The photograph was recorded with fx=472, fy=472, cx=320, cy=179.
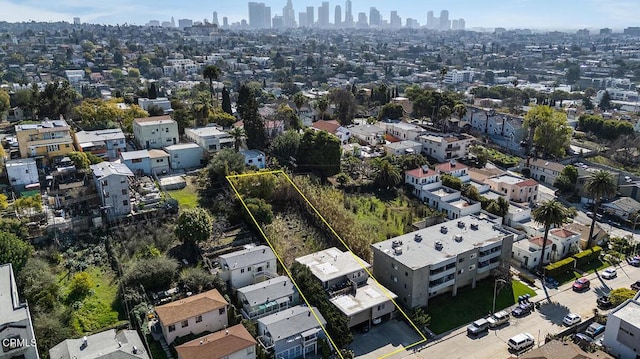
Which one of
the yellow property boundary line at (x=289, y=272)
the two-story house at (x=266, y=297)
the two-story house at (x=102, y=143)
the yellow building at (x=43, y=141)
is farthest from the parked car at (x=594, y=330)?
the yellow building at (x=43, y=141)

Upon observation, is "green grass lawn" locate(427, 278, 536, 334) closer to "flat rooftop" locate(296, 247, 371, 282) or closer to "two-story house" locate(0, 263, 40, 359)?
"flat rooftop" locate(296, 247, 371, 282)

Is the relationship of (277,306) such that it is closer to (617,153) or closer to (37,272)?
(37,272)

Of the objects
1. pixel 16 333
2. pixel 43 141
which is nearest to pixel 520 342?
pixel 16 333

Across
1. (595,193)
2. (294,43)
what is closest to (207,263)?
(595,193)

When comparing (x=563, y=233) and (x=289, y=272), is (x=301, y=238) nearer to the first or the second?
(x=289, y=272)

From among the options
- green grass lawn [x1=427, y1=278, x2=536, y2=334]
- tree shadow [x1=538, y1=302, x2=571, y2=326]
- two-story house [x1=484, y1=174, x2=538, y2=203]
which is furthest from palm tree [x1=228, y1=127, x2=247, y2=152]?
tree shadow [x1=538, y1=302, x2=571, y2=326]

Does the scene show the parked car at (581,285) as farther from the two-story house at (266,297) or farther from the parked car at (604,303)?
the two-story house at (266,297)
